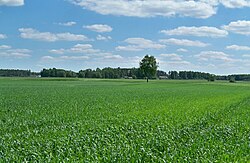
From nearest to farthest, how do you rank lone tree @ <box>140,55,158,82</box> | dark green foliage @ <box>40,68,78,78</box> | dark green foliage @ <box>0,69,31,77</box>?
1. lone tree @ <box>140,55,158,82</box>
2. dark green foliage @ <box>40,68,78,78</box>
3. dark green foliage @ <box>0,69,31,77</box>

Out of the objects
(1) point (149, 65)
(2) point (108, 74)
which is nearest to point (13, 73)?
(2) point (108, 74)

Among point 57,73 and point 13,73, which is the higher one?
point 57,73

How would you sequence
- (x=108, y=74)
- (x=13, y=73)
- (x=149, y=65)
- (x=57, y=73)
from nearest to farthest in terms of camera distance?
(x=149, y=65) → (x=57, y=73) → (x=108, y=74) → (x=13, y=73)

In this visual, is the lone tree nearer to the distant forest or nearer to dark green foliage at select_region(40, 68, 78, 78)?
the distant forest

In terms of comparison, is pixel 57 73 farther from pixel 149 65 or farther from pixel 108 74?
pixel 149 65

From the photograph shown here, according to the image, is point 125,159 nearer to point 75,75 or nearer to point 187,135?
point 187,135

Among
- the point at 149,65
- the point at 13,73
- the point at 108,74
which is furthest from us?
the point at 13,73

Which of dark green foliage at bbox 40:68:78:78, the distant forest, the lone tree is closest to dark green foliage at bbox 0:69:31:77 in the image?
the distant forest

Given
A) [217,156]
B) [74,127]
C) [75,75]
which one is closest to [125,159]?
[217,156]

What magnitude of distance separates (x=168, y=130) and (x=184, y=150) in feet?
13.7

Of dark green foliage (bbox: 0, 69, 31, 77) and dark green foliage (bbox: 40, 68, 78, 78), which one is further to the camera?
dark green foliage (bbox: 0, 69, 31, 77)

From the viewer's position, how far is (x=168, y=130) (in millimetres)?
15016

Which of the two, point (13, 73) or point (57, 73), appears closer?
point (57, 73)

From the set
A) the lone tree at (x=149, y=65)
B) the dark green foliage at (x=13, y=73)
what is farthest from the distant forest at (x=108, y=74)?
the lone tree at (x=149, y=65)
